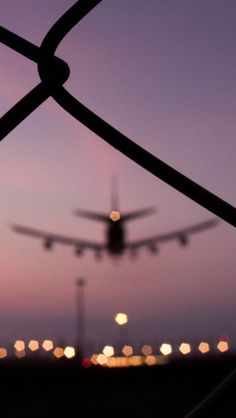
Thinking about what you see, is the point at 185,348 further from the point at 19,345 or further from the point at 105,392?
the point at 105,392

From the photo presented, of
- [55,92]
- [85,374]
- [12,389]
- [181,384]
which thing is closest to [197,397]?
[181,384]

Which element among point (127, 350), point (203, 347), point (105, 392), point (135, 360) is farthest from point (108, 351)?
point (105, 392)

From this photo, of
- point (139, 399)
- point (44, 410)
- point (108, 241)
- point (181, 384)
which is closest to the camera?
point (44, 410)

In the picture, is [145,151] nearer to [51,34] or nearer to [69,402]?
[51,34]

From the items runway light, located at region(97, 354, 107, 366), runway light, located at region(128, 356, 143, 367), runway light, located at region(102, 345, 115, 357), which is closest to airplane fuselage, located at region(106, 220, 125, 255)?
runway light, located at region(102, 345, 115, 357)

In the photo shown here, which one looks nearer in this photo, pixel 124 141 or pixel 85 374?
pixel 124 141

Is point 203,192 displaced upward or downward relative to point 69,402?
downward

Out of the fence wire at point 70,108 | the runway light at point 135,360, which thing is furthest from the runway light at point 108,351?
the fence wire at point 70,108
